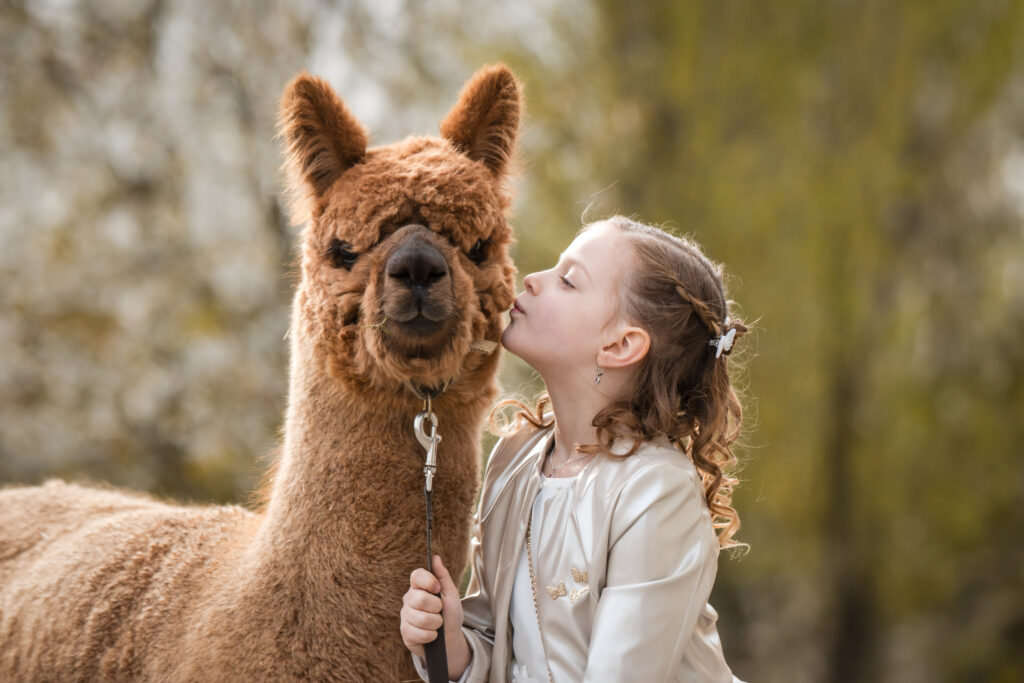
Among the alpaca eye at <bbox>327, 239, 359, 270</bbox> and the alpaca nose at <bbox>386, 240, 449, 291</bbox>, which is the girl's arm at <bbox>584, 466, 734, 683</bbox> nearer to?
the alpaca nose at <bbox>386, 240, 449, 291</bbox>

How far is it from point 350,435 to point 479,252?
50 centimetres

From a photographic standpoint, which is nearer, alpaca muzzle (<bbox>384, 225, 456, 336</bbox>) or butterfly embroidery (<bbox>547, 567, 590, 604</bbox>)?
alpaca muzzle (<bbox>384, 225, 456, 336</bbox>)

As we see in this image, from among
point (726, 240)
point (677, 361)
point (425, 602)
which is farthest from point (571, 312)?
point (726, 240)

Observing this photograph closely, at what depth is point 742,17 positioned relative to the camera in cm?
752

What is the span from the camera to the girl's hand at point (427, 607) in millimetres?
1858

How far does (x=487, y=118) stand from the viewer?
2215mm

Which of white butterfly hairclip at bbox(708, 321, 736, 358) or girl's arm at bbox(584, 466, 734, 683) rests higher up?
white butterfly hairclip at bbox(708, 321, 736, 358)

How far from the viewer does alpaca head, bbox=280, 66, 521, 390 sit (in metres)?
1.85

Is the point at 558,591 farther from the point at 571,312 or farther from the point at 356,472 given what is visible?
the point at 571,312

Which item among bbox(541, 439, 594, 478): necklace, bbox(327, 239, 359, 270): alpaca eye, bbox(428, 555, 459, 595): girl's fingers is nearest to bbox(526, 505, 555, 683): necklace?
bbox(541, 439, 594, 478): necklace

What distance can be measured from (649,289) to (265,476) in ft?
3.76

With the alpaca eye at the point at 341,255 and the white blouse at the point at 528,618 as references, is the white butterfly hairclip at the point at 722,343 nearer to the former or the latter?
the white blouse at the point at 528,618

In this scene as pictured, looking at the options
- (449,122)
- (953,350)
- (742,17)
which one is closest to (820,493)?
(953,350)

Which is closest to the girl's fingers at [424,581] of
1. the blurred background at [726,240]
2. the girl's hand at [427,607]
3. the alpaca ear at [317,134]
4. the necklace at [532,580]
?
the girl's hand at [427,607]
